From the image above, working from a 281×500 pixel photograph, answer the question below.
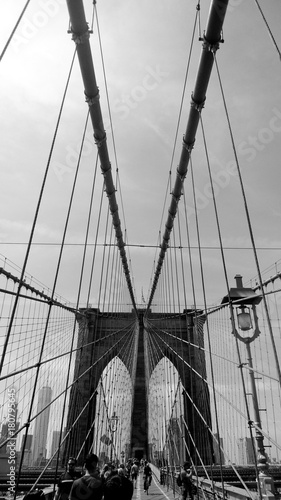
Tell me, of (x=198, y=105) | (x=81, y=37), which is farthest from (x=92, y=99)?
(x=198, y=105)

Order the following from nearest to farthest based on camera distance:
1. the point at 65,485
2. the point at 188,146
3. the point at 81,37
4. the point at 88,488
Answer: the point at 88,488 < the point at 65,485 < the point at 81,37 < the point at 188,146

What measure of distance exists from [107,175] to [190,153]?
222 centimetres

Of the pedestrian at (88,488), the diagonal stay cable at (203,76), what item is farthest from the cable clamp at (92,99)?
the pedestrian at (88,488)

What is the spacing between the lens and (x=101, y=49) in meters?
6.02

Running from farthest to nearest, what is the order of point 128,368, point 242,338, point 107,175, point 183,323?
point 128,368
point 183,323
point 107,175
point 242,338

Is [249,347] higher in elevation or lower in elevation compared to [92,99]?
lower

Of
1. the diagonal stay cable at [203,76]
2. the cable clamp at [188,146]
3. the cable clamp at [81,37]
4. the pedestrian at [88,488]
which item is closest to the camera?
the pedestrian at [88,488]

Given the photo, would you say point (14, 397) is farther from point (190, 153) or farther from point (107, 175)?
point (190, 153)

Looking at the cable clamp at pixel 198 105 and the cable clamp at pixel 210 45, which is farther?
the cable clamp at pixel 198 105

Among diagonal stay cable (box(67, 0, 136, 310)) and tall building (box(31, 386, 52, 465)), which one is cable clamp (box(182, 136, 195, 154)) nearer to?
diagonal stay cable (box(67, 0, 136, 310))

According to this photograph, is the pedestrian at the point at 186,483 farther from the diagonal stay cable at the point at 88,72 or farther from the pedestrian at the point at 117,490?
the diagonal stay cable at the point at 88,72

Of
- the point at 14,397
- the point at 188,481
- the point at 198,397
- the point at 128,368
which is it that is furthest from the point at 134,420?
the point at 188,481

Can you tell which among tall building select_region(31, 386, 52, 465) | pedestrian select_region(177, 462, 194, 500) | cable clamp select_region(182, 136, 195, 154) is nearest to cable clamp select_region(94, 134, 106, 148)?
cable clamp select_region(182, 136, 195, 154)

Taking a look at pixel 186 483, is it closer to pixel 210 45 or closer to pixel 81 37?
pixel 210 45
